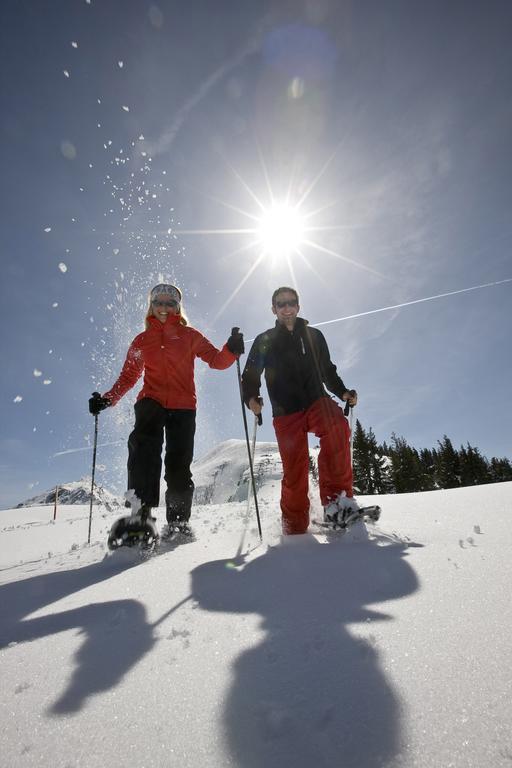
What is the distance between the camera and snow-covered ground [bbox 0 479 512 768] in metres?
0.84

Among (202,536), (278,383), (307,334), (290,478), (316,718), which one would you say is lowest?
(316,718)

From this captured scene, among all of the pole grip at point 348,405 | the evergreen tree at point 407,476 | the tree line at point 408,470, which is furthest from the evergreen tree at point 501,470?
the pole grip at point 348,405

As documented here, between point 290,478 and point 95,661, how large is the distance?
2.79m

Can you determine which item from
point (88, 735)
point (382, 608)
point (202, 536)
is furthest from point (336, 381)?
point (88, 735)

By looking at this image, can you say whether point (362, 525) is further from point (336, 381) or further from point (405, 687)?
point (405, 687)

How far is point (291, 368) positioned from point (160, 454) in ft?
5.78

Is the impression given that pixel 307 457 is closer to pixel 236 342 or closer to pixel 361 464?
pixel 236 342

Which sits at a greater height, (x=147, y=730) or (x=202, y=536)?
(x=202, y=536)

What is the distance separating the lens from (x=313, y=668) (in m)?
1.13

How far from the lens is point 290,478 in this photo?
391cm

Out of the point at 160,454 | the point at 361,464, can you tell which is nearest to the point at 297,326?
the point at 160,454

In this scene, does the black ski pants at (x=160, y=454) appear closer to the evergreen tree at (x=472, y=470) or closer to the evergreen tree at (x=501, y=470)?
the evergreen tree at (x=472, y=470)

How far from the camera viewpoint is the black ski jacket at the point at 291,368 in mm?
4258

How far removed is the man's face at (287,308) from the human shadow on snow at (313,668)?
3.06 meters
